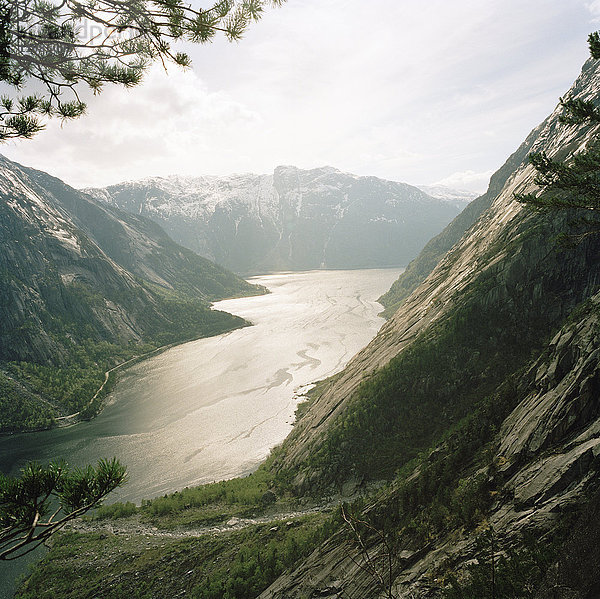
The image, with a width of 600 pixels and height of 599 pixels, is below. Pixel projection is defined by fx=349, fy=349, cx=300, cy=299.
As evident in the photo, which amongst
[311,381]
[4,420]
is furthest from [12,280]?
[311,381]

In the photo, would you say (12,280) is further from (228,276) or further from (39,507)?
(228,276)

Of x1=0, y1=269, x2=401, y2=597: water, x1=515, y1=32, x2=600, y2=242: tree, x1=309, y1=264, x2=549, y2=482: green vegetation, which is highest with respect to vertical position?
x1=515, y1=32, x2=600, y2=242: tree

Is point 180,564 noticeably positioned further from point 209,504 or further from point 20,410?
point 20,410

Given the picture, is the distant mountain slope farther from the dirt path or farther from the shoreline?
the dirt path

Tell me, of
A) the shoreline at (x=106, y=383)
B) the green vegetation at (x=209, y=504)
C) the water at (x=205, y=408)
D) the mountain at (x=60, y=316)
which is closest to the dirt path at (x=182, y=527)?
the green vegetation at (x=209, y=504)

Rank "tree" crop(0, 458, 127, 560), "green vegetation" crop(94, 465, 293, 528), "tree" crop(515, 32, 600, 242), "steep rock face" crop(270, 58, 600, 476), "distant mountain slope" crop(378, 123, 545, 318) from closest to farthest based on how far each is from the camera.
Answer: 1. "tree" crop(0, 458, 127, 560)
2. "tree" crop(515, 32, 600, 242)
3. "steep rock face" crop(270, 58, 600, 476)
4. "green vegetation" crop(94, 465, 293, 528)
5. "distant mountain slope" crop(378, 123, 545, 318)

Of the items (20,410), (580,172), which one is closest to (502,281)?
(580,172)

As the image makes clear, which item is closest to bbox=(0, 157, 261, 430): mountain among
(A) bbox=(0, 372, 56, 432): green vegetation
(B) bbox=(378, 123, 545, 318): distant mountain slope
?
(A) bbox=(0, 372, 56, 432): green vegetation
